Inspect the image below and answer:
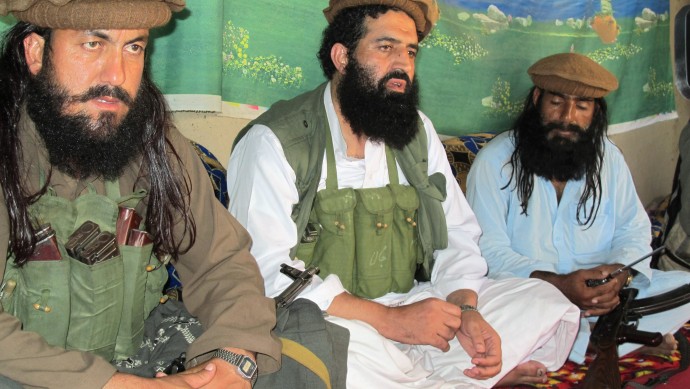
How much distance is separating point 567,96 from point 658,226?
188 centimetres

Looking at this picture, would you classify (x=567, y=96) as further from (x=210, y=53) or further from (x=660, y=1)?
(x=660, y=1)

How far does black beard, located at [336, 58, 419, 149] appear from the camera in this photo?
3.52 metres

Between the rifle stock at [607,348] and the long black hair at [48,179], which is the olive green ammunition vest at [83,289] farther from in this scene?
the rifle stock at [607,348]

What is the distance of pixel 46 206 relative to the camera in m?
2.39

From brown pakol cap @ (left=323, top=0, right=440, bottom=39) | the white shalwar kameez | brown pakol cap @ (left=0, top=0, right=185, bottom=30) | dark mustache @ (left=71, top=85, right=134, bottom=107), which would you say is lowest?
the white shalwar kameez

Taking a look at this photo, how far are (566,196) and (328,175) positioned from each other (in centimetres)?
160

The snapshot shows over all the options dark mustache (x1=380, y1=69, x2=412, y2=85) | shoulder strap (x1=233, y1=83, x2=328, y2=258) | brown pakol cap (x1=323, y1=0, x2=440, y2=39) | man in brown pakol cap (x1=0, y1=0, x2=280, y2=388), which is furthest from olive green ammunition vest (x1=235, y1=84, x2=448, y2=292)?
man in brown pakol cap (x1=0, y1=0, x2=280, y2=388)

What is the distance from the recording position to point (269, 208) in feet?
10.4

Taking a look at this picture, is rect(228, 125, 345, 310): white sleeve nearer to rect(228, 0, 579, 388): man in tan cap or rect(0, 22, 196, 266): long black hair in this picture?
rect(228, 0, 579, 388): man in tan cap

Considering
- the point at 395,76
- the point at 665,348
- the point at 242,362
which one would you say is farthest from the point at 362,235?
the point at 665,348

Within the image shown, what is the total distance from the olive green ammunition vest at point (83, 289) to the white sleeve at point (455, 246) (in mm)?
1399

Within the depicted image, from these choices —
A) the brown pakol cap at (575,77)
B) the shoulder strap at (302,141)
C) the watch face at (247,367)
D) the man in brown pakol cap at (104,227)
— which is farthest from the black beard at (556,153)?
the watch face at (247,367)

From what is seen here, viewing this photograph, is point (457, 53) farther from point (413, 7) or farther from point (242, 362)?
point (242, 362)

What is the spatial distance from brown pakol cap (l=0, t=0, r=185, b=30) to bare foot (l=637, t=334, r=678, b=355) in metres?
3.28
